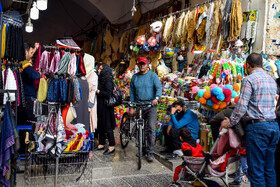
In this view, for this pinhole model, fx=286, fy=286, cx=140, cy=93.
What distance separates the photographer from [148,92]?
5.48m

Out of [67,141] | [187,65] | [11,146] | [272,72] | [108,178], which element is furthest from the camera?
[187,65]

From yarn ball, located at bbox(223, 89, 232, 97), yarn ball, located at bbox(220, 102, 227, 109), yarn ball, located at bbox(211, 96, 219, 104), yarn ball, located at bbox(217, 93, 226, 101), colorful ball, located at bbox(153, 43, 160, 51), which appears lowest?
A: yarn ball, located at bbox(220, 102, 227, 109)

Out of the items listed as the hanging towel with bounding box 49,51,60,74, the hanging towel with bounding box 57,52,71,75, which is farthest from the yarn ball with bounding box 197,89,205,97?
the hanging towel with bounding box 49,51,60,74

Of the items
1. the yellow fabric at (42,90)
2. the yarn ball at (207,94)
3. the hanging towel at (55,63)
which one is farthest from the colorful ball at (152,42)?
the yellow fabric at (42,90)

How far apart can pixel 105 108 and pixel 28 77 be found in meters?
1.67

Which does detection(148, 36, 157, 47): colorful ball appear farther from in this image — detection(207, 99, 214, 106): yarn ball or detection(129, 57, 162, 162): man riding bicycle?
detection(207, 99, 214, 106): yarn ball

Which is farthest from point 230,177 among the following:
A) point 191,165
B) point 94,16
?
point 94,16

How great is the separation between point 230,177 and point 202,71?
2.53m

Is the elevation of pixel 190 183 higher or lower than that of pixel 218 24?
lower

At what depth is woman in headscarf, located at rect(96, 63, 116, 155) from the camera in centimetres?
566

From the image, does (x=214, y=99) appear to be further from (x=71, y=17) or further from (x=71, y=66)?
(x=71, y=17)

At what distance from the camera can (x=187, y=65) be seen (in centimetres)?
799

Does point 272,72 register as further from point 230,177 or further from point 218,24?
point 230,177

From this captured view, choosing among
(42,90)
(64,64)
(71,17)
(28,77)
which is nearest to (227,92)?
(64,64)
